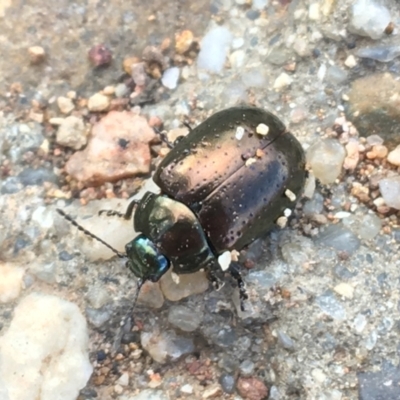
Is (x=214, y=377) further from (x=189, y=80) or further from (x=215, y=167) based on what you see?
(x=189, y=80)

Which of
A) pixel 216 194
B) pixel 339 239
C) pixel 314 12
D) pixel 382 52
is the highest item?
pixel 314 12

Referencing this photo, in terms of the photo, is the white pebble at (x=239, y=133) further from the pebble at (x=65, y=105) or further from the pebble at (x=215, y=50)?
the pebble at (x=65, y=105)

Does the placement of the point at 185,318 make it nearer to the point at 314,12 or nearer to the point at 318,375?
the point at 318,375

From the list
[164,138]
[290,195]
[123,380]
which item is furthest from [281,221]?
[123,380]

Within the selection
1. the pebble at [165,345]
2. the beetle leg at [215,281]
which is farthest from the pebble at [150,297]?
the beetle leg at [215,281]

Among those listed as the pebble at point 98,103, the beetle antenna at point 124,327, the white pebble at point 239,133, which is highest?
the white pebble at point 239,133

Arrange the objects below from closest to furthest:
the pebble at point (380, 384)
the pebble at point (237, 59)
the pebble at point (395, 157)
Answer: the pebble at point (380, 384) < the pebble at point (395, 157) < the pebble at point (237, 59)

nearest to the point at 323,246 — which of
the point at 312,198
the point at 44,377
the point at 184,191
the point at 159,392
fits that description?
the point at 312,198

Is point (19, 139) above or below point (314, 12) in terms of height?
below
